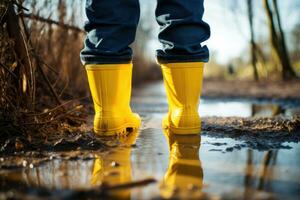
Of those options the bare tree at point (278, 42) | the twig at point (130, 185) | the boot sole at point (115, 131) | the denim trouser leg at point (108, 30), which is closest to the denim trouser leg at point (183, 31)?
the denim trouser leg at point (108, 30)

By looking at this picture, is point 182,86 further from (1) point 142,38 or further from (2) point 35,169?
(1) point 142,38

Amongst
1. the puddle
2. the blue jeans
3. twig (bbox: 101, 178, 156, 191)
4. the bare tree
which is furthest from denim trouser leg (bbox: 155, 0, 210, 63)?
the bare tree

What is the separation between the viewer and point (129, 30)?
5.44ft

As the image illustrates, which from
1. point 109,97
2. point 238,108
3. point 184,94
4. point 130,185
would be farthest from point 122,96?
point 238,108

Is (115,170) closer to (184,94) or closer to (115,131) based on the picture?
(115,131)

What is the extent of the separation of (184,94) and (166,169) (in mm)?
609

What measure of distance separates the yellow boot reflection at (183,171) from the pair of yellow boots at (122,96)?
0.42 feet

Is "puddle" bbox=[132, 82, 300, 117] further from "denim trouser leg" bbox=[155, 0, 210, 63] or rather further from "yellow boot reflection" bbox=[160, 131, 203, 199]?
"yellow boot reflection" bbox=[160, 131, 203, 199]

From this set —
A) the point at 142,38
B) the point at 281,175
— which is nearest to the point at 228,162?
the point at 281,175

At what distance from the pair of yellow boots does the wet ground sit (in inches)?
3.2

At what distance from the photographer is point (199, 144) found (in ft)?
4.60

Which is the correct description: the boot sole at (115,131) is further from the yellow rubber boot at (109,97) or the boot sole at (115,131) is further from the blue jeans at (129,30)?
the blue jeans at (129,30)

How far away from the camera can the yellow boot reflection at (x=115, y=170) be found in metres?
0.91

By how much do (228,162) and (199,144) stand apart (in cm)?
26
